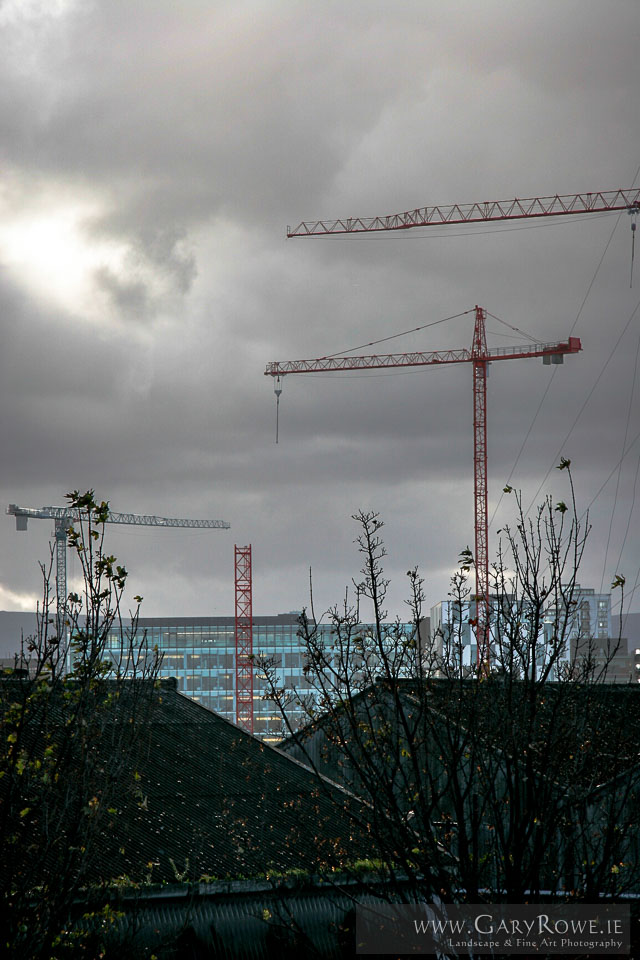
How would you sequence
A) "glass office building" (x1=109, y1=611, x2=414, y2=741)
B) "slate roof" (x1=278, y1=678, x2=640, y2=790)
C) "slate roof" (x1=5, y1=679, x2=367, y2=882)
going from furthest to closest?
"glass office building" (x1=109, y1=611, x2=414, y2=741), "slate roof" (x1=5, y1=679, x2=367, y2=882), "slate roof" (x1=278, y1=678, x2=640, y2=790)

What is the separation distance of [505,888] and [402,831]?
1098 millimetres

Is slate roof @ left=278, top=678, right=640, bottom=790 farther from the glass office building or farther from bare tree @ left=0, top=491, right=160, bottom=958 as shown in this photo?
the glass office building

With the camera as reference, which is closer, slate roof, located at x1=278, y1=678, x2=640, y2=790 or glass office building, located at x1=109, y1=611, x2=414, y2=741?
slate roof, located at x1=278, y1=678, x2=640, y2=790

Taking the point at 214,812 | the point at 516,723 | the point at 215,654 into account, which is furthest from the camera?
the point at 215,654

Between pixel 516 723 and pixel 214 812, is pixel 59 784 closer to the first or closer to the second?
pixel 516 723

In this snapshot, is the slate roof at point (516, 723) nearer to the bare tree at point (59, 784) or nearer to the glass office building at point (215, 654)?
the bare tree at point (59, 784)

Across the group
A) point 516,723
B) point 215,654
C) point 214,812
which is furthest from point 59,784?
point 215,654

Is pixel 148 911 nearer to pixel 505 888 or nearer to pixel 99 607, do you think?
→ pixel 99 607

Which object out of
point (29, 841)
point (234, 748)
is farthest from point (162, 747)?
point (29, 841)

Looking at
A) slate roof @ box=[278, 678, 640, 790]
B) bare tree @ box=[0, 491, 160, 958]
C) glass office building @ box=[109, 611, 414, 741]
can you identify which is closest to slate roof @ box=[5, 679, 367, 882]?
bare tree @ box=[0, 491, 160, 958]

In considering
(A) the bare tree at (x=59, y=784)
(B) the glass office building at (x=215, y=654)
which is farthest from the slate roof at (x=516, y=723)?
(B) the glass office building at (x=215, y=654)

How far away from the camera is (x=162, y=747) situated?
22.6m

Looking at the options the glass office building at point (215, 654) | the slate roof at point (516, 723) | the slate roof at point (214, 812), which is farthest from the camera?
the glass office building at point (215, 654)

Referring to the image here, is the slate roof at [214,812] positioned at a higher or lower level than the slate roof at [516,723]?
lower
